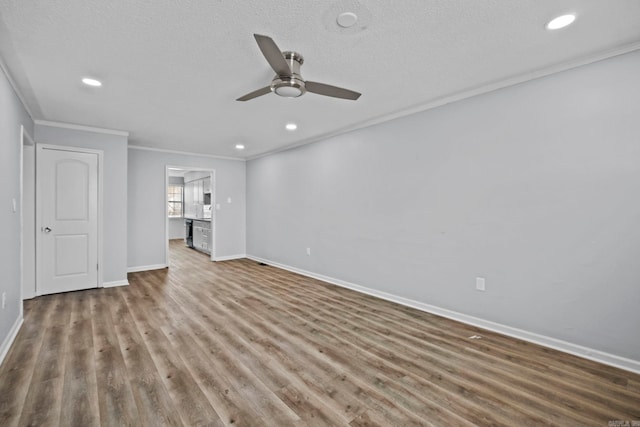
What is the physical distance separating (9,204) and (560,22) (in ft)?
15.5

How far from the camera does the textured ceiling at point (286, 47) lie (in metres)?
1.83

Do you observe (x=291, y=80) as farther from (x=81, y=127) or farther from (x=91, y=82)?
(x=81, y=127)

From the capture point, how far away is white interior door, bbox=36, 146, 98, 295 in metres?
4.15

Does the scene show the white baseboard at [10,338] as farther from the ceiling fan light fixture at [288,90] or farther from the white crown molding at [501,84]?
the white crown molding at [501,84]

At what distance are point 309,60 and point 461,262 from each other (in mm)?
2566

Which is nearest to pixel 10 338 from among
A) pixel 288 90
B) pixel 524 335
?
pixel 288 90

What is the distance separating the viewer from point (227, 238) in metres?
6.96

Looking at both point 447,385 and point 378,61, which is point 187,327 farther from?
point 378,61

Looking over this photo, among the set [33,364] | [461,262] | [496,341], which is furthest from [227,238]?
[496,341]

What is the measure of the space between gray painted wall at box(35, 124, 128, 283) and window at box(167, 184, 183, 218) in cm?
633

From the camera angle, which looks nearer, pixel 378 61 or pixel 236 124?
pixel 378 61

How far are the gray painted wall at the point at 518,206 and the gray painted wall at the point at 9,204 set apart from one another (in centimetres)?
376

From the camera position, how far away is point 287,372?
224 cm

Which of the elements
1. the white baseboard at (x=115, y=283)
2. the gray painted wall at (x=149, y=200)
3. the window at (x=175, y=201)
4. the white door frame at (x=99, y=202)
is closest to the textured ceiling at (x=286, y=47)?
the white door frame at (x=99, y=202)
